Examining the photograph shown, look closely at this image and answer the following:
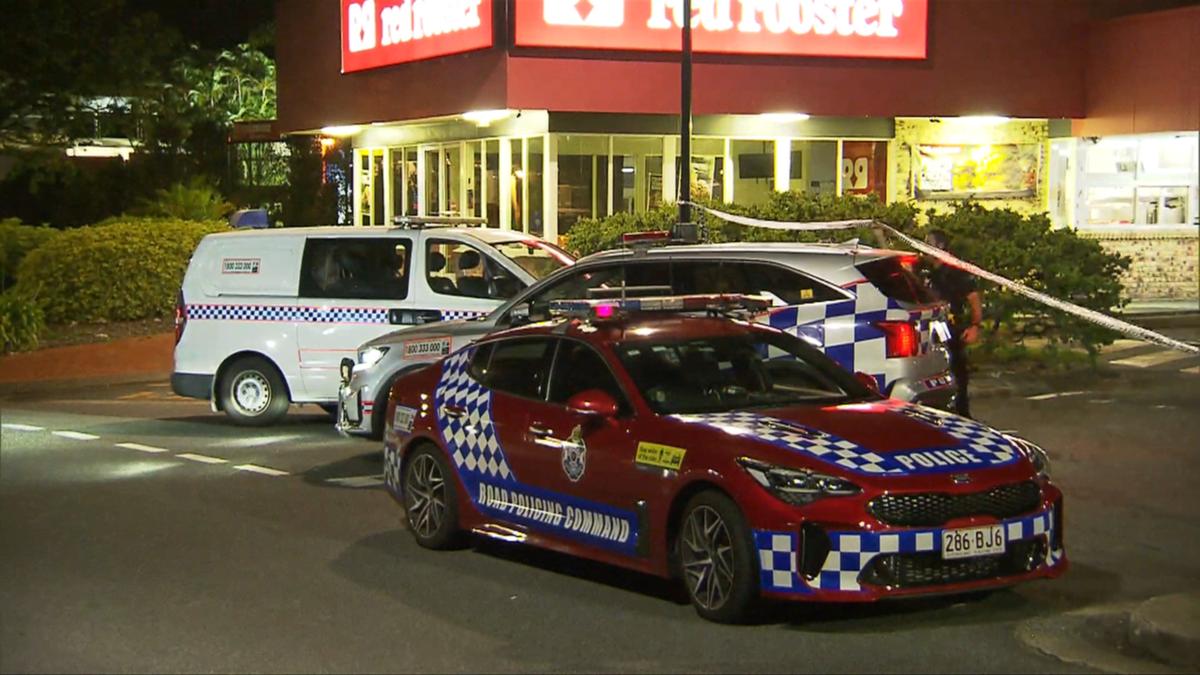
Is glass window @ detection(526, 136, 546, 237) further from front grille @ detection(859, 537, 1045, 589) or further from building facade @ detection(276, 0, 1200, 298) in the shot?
front grille @ detection(859, 537, 1045, 589)

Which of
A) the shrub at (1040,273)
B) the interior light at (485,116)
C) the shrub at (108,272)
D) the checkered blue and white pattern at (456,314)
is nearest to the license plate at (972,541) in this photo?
the checkered blue and white pattern at (456,314)

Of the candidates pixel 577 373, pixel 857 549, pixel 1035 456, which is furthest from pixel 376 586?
pixel 1035 456

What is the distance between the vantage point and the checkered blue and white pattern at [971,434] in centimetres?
803

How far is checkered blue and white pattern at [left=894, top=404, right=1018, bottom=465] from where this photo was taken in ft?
26.3

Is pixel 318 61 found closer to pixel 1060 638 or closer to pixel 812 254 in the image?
pixel 812 254

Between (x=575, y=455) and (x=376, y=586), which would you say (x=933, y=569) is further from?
(x=376, y=586)

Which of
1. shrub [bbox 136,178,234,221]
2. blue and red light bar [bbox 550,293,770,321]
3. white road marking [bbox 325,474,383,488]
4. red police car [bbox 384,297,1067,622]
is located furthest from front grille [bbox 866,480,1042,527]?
shrub [bbox 136,178,234,221]

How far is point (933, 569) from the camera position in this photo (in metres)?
7.61

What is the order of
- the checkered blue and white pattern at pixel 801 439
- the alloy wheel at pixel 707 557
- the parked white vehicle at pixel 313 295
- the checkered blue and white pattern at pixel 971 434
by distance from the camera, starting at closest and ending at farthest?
1. the checkered blue and white pattern at pixel 801 439
2. the alloy wheel at pixel 707 557
3. the checkered blue and white pattern at pixel 971 434
4. the parked white vehicle at pixel 313 295

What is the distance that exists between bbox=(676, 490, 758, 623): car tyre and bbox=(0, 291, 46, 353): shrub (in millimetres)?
17356

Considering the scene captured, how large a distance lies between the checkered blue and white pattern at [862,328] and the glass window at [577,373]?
9.96ft

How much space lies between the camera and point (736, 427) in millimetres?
8164

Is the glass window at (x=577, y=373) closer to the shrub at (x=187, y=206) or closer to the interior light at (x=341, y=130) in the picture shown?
the shrub at (x=187, y=206)

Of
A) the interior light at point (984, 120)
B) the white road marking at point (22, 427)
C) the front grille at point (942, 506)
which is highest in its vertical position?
the interior light at point (984, 120)
